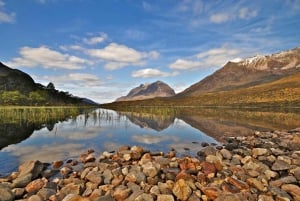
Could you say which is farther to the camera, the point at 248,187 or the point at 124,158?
the point at 124,158

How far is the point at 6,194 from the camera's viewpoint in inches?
344

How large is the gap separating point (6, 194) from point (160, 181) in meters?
5.74

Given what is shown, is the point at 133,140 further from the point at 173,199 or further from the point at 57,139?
the point at 173,199

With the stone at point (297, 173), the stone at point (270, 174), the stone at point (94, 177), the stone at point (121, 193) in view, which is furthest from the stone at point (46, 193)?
the stone at point (297, 173)

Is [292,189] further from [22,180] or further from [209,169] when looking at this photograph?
[22,180]

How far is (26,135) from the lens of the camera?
24.0m

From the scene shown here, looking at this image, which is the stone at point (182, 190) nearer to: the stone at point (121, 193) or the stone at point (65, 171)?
the stone at point (121, 193)

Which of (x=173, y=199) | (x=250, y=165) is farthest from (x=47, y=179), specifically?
(x=250, y=165)

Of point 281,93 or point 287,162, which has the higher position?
point 281,93

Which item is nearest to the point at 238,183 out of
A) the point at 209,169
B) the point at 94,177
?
the point at 209,169

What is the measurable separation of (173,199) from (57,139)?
16186 mm

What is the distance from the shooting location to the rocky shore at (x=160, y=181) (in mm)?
8859

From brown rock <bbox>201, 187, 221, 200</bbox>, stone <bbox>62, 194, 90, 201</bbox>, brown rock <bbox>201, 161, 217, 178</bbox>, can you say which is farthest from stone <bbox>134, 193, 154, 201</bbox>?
brown rock <bbox>201, 161, 217, 178</bbox>

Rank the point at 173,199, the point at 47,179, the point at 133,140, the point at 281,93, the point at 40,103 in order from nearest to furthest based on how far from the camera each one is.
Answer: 1. the point at 173,199
2. the point at 47,179
3. the point at 133,140
4. the point at 40,103
5. the point at 281,93
